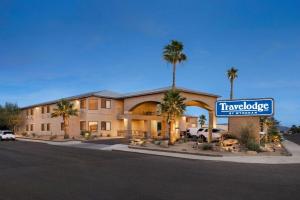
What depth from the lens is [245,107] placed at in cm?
2769

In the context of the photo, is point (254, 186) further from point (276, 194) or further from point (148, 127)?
point (148, 127)

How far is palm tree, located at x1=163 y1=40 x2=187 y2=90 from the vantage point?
42.6 meters

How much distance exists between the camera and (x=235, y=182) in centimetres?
1195

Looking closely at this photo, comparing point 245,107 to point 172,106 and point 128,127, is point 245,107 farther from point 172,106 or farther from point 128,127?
point 128,127

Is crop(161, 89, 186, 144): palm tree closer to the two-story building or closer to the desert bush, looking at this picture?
the desert bush

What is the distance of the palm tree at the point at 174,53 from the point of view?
42.6 metres

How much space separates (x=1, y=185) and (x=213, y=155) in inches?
602

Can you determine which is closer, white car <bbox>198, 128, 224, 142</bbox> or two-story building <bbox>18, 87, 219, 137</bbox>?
white car <bbox>198, 128, 224, 142</bbox>

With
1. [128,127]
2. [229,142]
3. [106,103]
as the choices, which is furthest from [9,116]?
[229,142]

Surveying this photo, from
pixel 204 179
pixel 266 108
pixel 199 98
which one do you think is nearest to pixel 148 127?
pixel 199 98

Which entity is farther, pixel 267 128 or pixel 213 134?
pixel 267 128

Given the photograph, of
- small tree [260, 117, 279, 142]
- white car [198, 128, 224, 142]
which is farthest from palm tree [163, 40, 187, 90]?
small tree [260, 117, 279, 142]

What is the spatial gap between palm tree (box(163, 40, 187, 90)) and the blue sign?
14.3 meters

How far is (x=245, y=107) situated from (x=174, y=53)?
17.2m
